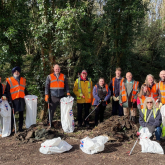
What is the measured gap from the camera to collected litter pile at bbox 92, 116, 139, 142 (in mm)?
5152

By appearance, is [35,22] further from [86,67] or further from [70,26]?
[86,67]

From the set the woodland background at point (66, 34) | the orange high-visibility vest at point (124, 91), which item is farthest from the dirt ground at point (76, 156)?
Result: the woodland background at point (66, 34)

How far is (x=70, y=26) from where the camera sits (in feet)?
20.3

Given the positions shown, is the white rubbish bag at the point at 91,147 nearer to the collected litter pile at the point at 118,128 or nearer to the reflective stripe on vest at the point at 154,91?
the collected litter pile at the point at 118,128

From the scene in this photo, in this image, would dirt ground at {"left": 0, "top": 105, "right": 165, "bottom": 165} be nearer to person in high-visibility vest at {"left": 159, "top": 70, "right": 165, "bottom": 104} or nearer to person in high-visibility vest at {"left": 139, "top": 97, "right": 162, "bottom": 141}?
person in high-visibility vest at {"left": 139, "top": 97, "right": 162, "bottom": 141}

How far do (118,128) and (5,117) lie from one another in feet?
9.96

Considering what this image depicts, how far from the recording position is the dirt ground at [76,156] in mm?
3875

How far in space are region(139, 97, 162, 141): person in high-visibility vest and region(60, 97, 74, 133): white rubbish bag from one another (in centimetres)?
194

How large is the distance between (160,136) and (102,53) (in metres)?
5.36

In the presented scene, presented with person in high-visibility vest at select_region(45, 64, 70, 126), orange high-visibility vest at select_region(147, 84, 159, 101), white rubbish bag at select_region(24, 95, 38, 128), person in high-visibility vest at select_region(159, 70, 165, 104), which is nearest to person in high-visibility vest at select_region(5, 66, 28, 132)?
white rubbish bag at select_region(24, 95, 38, 128)

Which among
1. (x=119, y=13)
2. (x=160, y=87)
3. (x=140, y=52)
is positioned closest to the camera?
(x=160, y=87)

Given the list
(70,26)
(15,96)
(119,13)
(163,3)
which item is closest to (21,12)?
(70,26)

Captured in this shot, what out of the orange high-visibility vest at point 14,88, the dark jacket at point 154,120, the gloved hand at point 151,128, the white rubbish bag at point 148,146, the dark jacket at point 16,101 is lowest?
the white rubbish bag at point 148,146

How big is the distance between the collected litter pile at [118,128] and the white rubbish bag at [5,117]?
7.53ft
